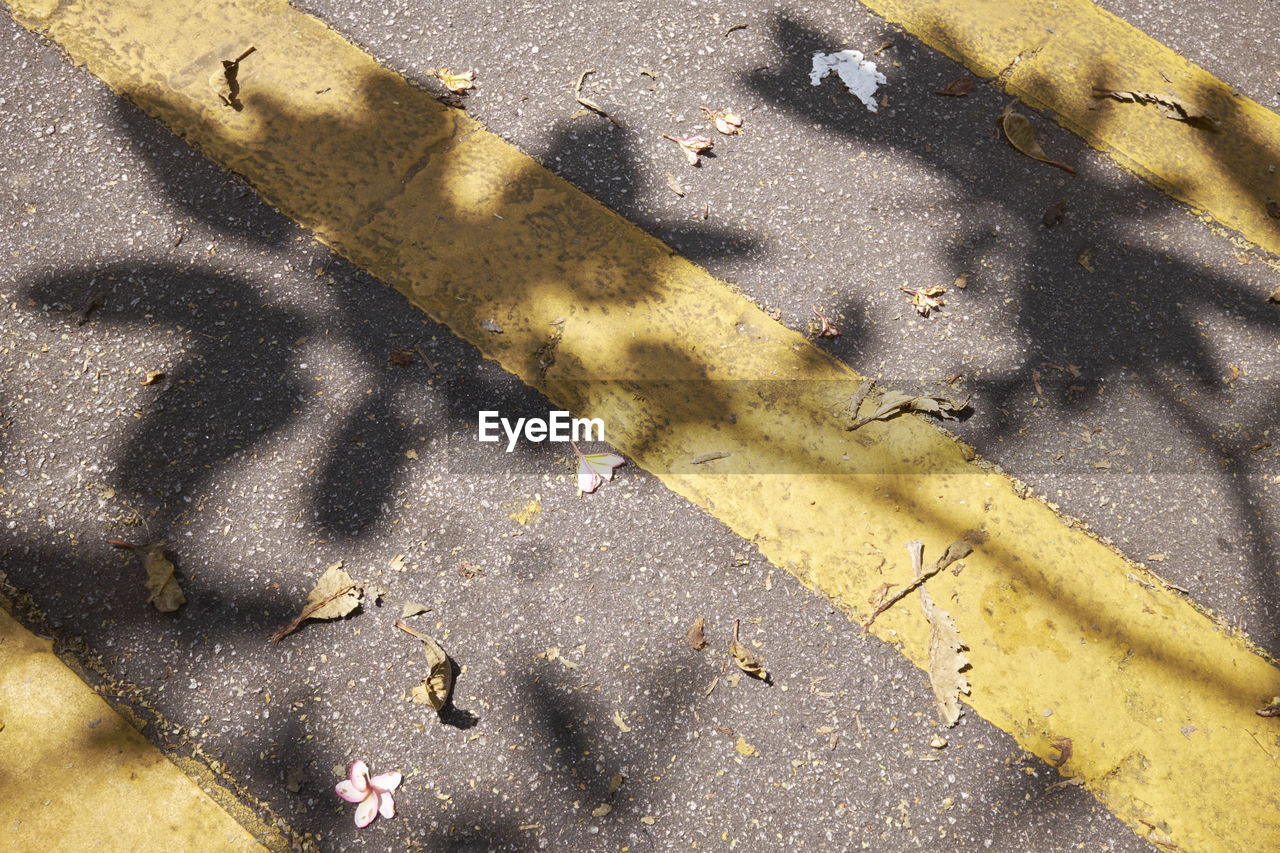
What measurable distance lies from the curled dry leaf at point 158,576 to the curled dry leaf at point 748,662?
1.28 metres

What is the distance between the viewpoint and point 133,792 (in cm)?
168

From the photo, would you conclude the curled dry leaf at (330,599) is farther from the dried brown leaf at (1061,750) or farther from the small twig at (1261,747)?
the small twig at (1261,747)

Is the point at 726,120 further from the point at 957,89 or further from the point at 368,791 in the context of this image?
the point at 368,791

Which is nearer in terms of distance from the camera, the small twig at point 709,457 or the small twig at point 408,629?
the small twig at point 408,629

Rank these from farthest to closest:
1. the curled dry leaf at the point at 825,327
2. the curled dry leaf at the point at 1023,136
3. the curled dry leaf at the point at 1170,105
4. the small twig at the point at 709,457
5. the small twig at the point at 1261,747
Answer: the curled dry leaf at the point at 1170,105
the curled dry leaf at the point at 1023,136
the curled dry leaf at the point at 825,327
the small twig at the point at 709,457
the small twig at the point at 1261,747

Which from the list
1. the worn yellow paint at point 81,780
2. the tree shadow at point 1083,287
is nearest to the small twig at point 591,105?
the tree shadow at point 1083,287

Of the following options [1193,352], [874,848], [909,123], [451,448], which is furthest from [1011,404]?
[451,448]

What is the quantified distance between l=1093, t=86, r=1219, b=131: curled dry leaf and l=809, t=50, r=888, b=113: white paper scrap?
2.55 feet

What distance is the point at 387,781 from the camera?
5.62 feet

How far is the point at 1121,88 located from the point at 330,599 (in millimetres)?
2943

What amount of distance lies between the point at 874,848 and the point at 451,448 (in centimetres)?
135

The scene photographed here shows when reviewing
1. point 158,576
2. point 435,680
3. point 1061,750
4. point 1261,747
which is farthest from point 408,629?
point 1261,747

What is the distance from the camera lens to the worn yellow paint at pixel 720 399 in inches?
73.5

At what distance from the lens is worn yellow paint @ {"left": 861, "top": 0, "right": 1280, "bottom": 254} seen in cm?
254
